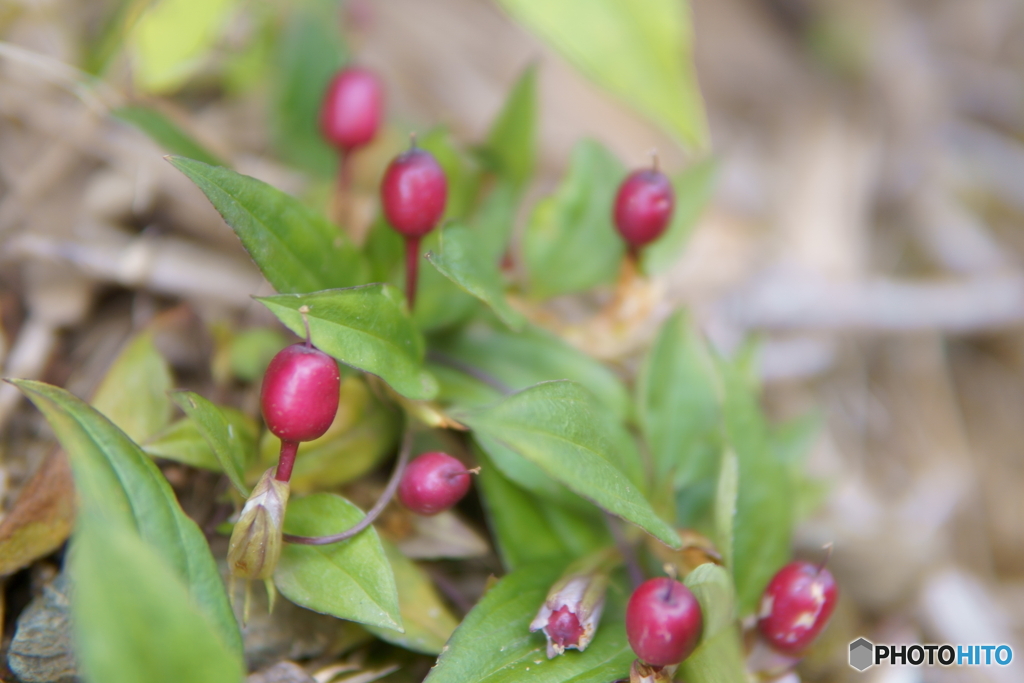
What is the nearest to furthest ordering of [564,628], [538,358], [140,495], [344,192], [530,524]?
[140,495], [564,628], [530,524], [538,358], [344,192]

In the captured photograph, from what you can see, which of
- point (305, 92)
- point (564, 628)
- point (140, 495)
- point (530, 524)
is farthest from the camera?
point (305, 92)

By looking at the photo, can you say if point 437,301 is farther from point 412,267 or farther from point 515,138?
point 515,138

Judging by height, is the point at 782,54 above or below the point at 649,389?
above

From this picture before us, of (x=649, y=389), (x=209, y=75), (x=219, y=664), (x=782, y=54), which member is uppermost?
(x=782, y=54)

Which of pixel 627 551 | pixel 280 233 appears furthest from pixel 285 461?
pixel 627 551

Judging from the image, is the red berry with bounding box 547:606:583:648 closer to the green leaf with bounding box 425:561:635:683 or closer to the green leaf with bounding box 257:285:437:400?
the green leaf with bounding box 425:561:635:683

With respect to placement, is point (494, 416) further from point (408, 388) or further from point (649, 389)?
point (649, 389)

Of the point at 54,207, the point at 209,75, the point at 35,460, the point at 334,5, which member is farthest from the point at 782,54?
the point at 35,460
